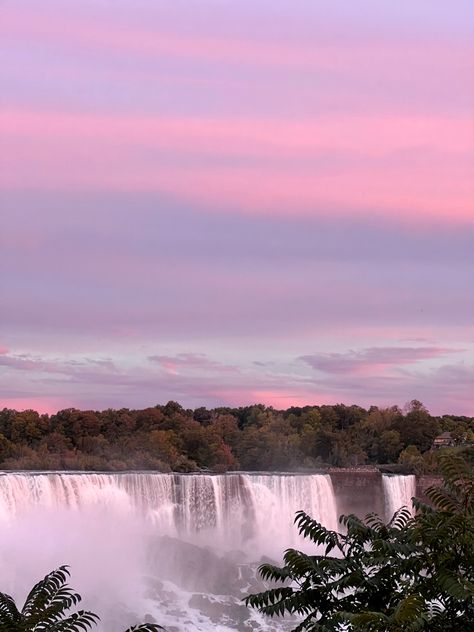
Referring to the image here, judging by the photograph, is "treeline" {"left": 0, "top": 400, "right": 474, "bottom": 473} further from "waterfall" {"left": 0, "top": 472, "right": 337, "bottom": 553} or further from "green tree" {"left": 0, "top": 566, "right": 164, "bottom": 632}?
"green tree" {"left": 0, "top": 566, "right": 164, "bottom": 632}

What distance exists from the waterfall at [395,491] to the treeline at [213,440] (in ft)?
23.4

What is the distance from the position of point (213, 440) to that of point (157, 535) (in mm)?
31201

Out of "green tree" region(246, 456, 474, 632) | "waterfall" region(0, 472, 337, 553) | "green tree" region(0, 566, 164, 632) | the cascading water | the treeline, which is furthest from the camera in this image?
the treeline

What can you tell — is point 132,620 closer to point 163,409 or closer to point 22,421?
point 22,421

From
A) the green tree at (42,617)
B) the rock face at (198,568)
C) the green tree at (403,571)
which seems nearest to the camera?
the green tree at (42,617)

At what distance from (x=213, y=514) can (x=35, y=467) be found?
15.9 meters

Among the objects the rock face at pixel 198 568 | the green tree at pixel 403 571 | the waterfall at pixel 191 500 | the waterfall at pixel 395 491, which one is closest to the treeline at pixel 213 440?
the waterfall at pixel 395 491

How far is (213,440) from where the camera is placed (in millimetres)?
89625

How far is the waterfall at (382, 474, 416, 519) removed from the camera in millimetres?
69812

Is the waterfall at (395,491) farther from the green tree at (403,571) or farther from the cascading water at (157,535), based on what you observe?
the green tree at (403,571)

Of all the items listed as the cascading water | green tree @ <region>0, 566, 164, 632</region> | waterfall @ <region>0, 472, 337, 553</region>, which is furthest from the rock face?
green tree @ <region>0, 566, 164, 632</region>

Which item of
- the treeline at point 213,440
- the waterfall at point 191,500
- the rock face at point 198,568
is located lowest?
the rock face at point 198,568

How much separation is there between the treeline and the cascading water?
15662 mm

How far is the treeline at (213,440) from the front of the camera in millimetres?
86188
